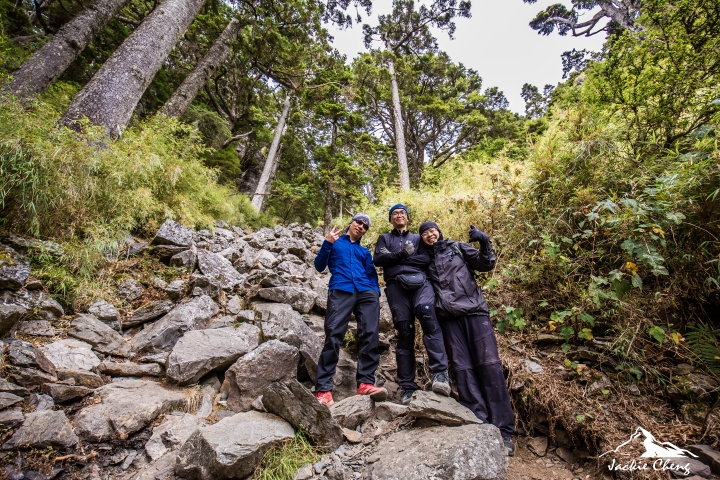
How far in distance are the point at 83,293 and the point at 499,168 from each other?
20.2 feet

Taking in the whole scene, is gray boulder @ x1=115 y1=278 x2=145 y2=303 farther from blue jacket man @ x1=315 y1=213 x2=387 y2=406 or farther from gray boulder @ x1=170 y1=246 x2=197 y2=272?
blue jacket man @ x1=315 y1=213 x2=387 y2=406

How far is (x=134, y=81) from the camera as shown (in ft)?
18.1

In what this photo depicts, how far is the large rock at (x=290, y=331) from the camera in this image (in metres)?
3.26

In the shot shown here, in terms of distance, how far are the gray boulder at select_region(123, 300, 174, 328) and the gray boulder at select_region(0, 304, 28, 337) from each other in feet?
Result: 3.07

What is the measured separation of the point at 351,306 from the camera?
3217 mm

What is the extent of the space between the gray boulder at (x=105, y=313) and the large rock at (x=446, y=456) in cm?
323

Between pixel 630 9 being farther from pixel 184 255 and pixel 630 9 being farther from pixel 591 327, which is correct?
pixel 184 255

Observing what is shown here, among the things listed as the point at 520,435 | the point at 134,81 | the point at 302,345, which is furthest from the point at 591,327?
the point at 134,81

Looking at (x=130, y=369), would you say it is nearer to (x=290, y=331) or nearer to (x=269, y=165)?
(x=290, y=331)

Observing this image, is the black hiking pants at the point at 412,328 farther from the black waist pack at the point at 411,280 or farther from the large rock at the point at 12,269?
the large rock at the point at 12,269

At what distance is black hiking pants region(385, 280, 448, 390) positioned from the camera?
2.73 metres

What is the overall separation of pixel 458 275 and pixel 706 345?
1.96 m

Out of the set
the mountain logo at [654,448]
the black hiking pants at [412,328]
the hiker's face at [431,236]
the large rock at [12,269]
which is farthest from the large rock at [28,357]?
the mountain logo at [654,448]

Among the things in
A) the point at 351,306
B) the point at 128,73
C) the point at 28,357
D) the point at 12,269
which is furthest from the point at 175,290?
the point at 128,73
